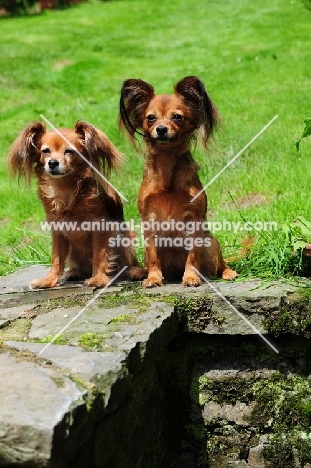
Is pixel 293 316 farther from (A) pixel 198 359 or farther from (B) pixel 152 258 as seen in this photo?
(B) pixel 152 258

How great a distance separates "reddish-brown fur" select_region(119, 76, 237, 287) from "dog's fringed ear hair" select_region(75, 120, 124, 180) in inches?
6.5

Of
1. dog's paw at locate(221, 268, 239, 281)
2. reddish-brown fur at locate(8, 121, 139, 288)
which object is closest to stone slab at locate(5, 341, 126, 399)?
reddish-brown fur at locate(8, 121, 139, 288)

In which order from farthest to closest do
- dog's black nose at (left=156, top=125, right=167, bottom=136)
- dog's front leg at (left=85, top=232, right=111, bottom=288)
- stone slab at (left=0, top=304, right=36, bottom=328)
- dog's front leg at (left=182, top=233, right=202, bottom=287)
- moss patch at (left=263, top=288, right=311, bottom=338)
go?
dog's front leg at (left=85, top=232, right=111, bottom=288)
dog's front leg at (left=182, top=233, right=202, bottom=287)
dog's black nose at (left=156, top=125, right=167, bottom=136)
moss patch at (left=263, top=288, right=311, bottom=338)
stone slab at (left=0, top=304, right=36, bottom=328)

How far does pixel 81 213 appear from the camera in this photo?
3920mm

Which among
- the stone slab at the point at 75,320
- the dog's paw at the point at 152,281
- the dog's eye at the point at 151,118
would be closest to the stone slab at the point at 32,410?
the stone slab at the point at 75,320

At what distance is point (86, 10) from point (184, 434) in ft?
62.2

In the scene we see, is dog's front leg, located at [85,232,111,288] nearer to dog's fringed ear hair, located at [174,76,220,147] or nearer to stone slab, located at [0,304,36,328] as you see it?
stone slab, located at [0,304,36,328]

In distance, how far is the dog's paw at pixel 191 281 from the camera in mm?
3643

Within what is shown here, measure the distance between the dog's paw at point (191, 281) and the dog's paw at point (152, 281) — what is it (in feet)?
0.47

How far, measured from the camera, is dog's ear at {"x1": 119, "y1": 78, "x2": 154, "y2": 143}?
376 cm

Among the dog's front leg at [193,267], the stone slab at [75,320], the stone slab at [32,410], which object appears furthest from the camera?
the dog's front leg at [193,267]

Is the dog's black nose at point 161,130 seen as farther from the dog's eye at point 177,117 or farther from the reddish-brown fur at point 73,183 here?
the reddish-brown fur at point 73,183

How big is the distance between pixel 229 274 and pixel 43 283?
110cm

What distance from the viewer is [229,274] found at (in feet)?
12.8
